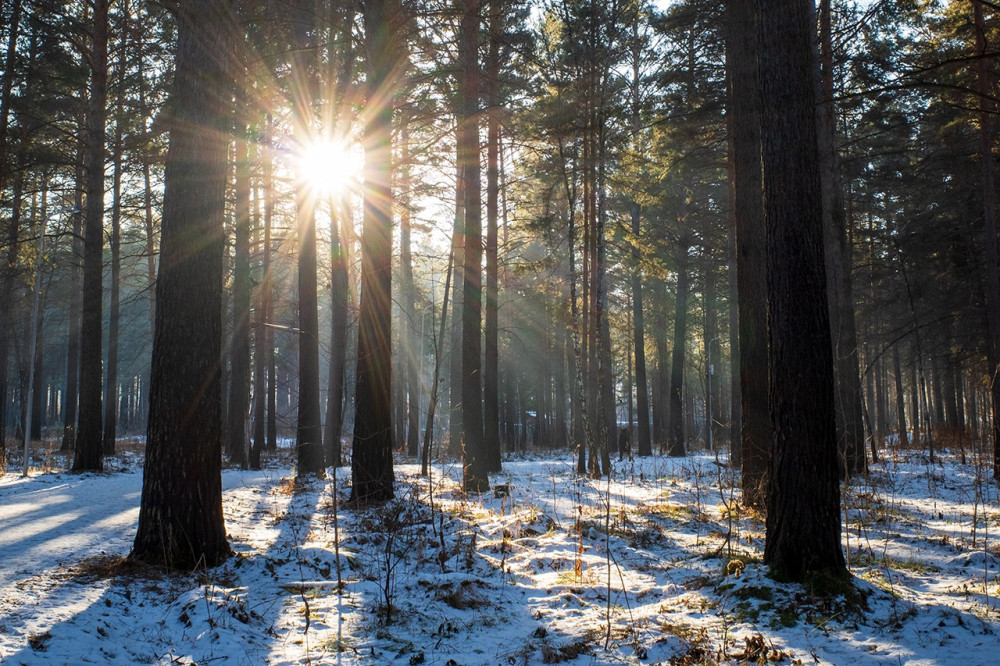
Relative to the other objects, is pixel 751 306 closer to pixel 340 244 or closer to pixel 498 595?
pixel 498 595

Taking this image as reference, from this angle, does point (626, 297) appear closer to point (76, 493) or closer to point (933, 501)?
point (933, 501)

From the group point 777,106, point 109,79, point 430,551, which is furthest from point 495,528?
point 109,79

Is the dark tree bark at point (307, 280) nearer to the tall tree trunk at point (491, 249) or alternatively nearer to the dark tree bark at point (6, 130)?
the tall tree trunk at point (491, 249)

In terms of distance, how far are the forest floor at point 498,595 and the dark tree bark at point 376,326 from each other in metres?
0.97

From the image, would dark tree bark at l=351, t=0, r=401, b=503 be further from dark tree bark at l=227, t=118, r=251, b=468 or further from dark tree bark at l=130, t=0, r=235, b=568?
dark tree bark at l=227, t=118, r=251, b=468

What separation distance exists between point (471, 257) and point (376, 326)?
322cm

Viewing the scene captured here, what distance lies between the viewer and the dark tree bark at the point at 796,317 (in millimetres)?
4891

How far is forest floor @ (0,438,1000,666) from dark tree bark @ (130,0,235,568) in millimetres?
454

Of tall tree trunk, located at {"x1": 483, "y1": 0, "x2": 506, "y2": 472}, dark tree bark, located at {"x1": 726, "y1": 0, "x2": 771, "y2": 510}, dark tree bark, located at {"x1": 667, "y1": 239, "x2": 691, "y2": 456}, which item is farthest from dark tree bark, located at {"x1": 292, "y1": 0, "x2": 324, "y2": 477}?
dark tree bark, located at {"x1": 667, "y1": 239, "x2": 691, "y2": 456}

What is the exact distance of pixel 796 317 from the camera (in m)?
4.99

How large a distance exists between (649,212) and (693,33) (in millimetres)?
11242

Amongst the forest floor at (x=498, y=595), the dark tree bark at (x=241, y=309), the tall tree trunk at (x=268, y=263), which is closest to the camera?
the forest floor at (x=498, y=595)

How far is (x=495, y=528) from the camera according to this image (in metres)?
7.95

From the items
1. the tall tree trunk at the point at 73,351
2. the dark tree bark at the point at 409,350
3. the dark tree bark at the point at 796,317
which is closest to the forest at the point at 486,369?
the dark tree bark at the point at 796,317
